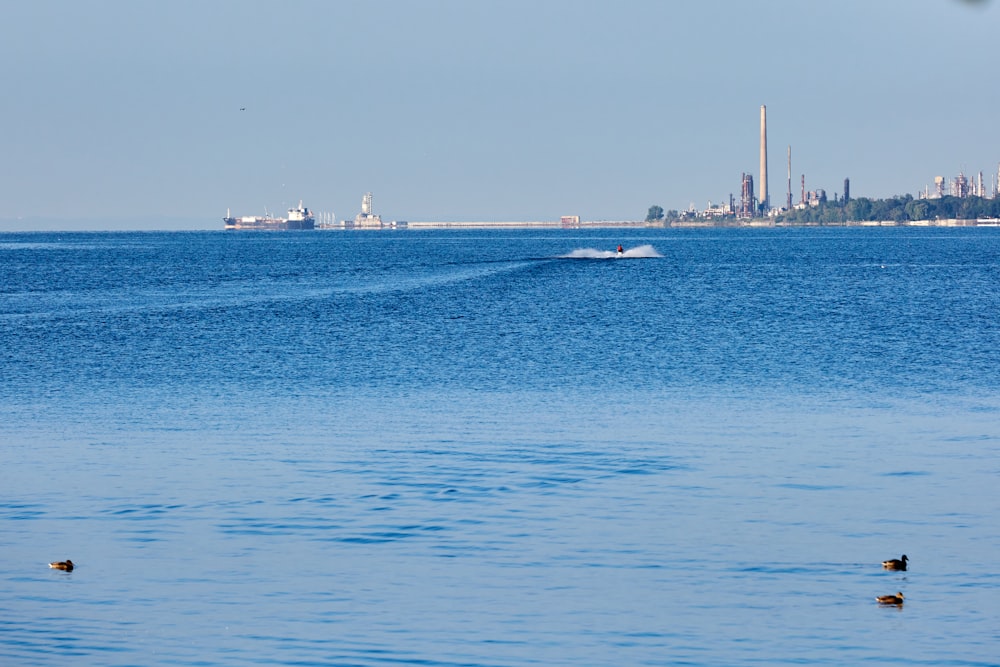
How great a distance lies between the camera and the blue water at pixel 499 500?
19.1m

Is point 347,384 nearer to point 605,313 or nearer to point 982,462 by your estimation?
point 982,462

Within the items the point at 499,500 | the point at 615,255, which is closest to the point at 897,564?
the point at 499,500

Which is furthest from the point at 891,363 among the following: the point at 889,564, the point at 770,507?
the point at 889,564

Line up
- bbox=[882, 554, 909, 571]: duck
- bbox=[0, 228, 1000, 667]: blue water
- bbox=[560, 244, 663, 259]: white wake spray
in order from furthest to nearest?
bbox=[560, 244, 663, 259]: white wake spray
bbox=[882, 554, 909, 571]: duck
bbox=[0, 228, 1000, 667]: blue water

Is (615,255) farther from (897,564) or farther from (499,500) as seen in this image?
(897,564)

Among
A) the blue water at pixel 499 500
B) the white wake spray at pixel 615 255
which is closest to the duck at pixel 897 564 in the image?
the blue water at pixel 499 500

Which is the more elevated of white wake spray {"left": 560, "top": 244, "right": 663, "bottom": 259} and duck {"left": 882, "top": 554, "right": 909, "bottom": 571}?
duck {"left": 882, "top": 554, "right": 909, "bottom": 571}

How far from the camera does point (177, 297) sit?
9475 cm

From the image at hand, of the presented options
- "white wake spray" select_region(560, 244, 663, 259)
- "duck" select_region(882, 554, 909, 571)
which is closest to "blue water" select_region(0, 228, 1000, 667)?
"duck" select_region(882, 554, 909, 571)

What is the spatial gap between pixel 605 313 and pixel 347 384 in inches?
1440

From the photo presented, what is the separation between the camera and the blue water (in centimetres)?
1914

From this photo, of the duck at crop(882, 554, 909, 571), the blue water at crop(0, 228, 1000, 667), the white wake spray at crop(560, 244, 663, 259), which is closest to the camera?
the blue water at crop(0, 228, 1000, 667)

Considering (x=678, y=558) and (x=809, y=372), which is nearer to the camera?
(x=678, y=558)

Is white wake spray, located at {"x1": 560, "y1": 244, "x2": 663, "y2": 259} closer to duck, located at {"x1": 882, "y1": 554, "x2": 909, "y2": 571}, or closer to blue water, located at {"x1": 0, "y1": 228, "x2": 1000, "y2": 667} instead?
blue water, located at {"x1": 0, "y1": 228, "x2": 1000, "y2": 667}
